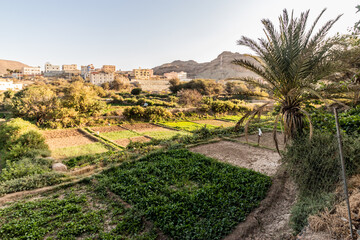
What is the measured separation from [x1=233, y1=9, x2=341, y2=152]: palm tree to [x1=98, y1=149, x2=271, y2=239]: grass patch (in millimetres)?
2166

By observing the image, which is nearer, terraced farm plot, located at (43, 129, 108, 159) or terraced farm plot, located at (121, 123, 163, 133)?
terraced farm plot, located at (43, 129, 108, 159)

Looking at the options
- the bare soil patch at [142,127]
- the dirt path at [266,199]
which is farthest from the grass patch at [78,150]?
the dirt path at [266,199]

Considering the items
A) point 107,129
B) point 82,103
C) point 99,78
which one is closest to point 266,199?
point 107,129

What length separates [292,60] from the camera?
5.96 meters

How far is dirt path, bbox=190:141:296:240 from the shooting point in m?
4.22

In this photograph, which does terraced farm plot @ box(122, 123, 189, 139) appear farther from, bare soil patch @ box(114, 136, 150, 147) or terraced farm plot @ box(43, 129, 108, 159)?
terraced farm plot @ box(43, 129, 108, 159)

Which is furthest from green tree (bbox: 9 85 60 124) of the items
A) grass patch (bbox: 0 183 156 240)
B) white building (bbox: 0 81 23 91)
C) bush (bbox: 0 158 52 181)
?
white building (bbox: 0 81 23 91)

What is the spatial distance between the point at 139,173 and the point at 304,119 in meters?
5.58

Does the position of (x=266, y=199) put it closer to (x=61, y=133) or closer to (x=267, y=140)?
(x=267, y=140)

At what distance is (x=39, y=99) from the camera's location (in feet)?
48.2

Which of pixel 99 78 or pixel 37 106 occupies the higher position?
pixel 99 78

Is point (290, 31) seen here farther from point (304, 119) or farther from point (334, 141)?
point (334, 141)

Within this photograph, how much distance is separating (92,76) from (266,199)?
266ft

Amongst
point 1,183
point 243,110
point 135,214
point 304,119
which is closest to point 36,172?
point 1,183
